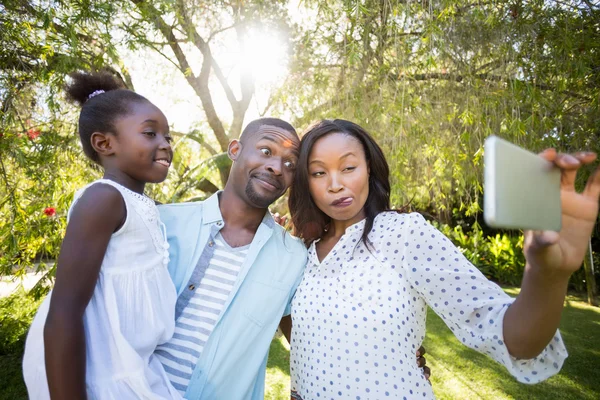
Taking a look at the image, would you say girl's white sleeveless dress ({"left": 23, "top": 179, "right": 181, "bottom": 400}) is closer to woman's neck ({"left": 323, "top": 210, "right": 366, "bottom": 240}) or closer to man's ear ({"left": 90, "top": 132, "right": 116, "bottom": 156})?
man's ear ({"left": 90, "top": 132, "right": 116, "bottom": 156})

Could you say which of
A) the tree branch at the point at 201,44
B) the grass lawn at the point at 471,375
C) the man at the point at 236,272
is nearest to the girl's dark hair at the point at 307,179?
the man at the point at 236,272

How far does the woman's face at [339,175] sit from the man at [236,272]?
0.25 m

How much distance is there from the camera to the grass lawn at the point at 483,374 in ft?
16.5

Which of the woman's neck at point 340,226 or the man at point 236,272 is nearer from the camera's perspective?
the man at point 236,272

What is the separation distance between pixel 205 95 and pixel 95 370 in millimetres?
6613

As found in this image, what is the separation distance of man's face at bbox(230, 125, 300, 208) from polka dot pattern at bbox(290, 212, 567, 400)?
1.79 feet

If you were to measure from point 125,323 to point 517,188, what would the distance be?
1345 millimetres

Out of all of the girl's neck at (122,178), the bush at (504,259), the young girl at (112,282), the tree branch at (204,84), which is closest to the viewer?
the young girl at (112,282)

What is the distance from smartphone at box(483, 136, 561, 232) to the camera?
740 millimetres

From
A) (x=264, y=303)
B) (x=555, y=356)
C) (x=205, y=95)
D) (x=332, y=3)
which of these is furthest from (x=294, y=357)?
(x=205, y=95)

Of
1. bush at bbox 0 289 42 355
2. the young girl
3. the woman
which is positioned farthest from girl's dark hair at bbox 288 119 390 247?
bush at bbox 0 289 42 355

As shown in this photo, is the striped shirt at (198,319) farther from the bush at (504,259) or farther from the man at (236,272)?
the bush at (504,259)

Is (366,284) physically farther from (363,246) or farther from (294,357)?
(294,357)

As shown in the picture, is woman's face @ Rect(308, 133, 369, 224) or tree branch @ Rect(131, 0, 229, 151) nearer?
woman's face @ Rect(308, 133, 369, 224)
